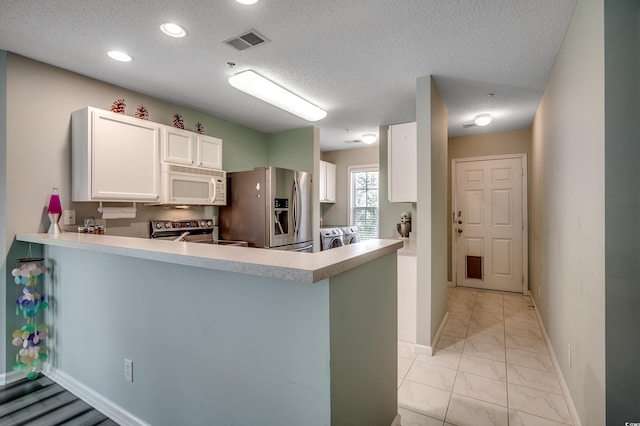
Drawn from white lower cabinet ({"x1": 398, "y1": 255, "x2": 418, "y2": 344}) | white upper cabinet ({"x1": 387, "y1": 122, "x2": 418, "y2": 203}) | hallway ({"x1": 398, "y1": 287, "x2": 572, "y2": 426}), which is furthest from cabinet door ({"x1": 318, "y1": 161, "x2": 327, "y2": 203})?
hallway ({"x1": 398, "y1": 287, "x2": 572, "y2": 426})

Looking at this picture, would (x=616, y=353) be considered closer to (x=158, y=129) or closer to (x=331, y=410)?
(x=331, y=410)

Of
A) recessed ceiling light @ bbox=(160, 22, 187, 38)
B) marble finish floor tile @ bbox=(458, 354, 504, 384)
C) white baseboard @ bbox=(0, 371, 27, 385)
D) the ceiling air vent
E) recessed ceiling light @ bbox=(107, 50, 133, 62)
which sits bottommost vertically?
marble finish floor tile @ bbox=(458, 354, 504, 384)

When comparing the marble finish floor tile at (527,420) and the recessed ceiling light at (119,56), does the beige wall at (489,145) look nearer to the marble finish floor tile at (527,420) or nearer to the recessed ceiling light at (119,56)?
the marble finish floor tile at (527,420)

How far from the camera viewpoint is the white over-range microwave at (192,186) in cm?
306

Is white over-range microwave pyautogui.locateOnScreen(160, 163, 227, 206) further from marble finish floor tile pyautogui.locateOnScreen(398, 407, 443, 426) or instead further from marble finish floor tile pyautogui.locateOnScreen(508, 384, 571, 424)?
marble finish floor tile pyautogui.locateOnScreen(508, 384, 571, 424)

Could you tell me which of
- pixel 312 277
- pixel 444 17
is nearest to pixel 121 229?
pixel 312 277

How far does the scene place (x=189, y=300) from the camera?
4.80 ft

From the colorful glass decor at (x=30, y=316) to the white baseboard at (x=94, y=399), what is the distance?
0.13 metres

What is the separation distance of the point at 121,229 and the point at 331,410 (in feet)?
9.11

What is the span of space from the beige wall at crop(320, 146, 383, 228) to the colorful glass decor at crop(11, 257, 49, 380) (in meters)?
4.58

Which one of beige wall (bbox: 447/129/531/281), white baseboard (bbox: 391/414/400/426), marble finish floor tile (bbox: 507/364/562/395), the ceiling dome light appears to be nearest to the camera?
white baseboard (bbox: 391/414/400/426)

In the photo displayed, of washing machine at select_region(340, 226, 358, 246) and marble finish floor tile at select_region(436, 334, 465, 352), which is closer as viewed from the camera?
marble finish floor tile at select_region(436, 334, 465, 352)

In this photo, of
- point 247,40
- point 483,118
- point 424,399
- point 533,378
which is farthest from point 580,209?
point 483,118

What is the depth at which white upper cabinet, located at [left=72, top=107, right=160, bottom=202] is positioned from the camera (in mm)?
2496
